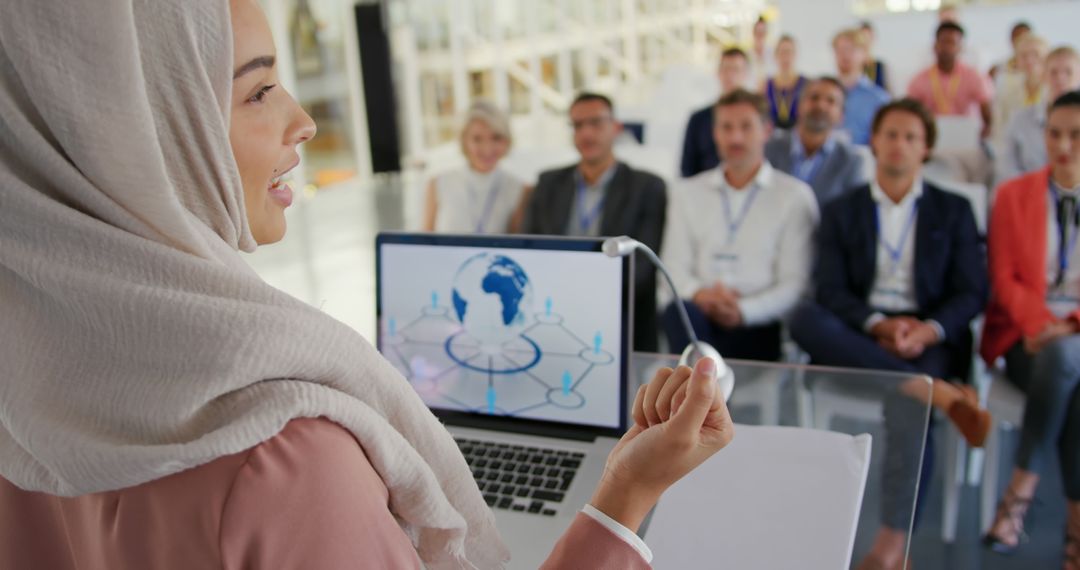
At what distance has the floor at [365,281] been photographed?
232cm

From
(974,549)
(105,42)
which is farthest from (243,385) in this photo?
(974,549)

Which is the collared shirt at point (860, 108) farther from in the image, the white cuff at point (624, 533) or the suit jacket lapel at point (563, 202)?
the white cuff at point (624, 533)

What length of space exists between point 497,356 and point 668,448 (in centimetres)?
70

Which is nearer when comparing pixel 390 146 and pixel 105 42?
pixel 105 42

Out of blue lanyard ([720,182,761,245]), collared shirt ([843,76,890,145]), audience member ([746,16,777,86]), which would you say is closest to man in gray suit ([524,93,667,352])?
blue lanyard ([720,182,761,245])

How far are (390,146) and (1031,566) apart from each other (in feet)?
30.5

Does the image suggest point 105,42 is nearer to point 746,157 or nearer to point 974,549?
point 974,549

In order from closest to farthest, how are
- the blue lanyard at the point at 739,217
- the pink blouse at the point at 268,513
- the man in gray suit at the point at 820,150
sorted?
1. the pink blouse at the point at 268,513
2. the blue lanyard at the point at 739,217
3. the man in gray suit at the point at 820,150

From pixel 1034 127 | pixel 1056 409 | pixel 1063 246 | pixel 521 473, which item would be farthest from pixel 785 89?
pixel 521 473

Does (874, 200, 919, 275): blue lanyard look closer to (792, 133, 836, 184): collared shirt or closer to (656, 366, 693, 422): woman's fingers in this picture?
A: (792, 133, 836, 184): collared shirt

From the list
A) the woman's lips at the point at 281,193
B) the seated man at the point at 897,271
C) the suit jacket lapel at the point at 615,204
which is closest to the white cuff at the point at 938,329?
the seated man at the point at 897,271

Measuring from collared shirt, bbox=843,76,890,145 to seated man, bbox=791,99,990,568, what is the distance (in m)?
2.24

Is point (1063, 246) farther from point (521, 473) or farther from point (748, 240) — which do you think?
point (521, 473)

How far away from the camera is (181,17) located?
2.21 ft
